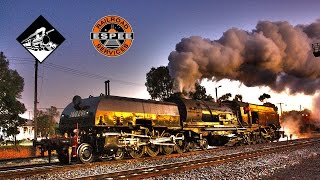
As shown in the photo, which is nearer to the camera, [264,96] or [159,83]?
[159,83]

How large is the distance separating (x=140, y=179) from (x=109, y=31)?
8938 millimetres

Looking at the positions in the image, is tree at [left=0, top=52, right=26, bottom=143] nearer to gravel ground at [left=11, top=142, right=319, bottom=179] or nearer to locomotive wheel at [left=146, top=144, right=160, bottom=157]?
locomotive wheel at [left=146, top=144, right=160, bottom=157]

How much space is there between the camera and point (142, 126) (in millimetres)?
17797

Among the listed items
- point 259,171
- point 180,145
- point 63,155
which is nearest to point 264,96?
point 180,145

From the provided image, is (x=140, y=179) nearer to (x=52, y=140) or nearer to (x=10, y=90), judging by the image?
(x=52, y=140)

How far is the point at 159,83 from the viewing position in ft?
171

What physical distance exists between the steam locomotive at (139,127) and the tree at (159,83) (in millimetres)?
26797

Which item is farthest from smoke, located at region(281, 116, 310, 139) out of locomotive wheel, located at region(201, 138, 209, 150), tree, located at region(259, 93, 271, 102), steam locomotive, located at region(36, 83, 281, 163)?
locomotive wheel, located at region(201, 138, 209, 150)

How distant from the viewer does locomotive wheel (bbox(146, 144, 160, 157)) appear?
1815 cm

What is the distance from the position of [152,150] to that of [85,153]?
440 cm

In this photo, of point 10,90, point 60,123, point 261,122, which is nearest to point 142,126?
point 60,123

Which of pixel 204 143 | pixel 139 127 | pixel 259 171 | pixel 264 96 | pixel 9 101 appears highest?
pixel 264 96

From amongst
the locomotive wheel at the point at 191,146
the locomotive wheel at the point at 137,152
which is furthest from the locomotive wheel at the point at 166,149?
the locomotive wheel at the point at 191,146

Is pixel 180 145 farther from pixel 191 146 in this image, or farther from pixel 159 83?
pixel 159 83
